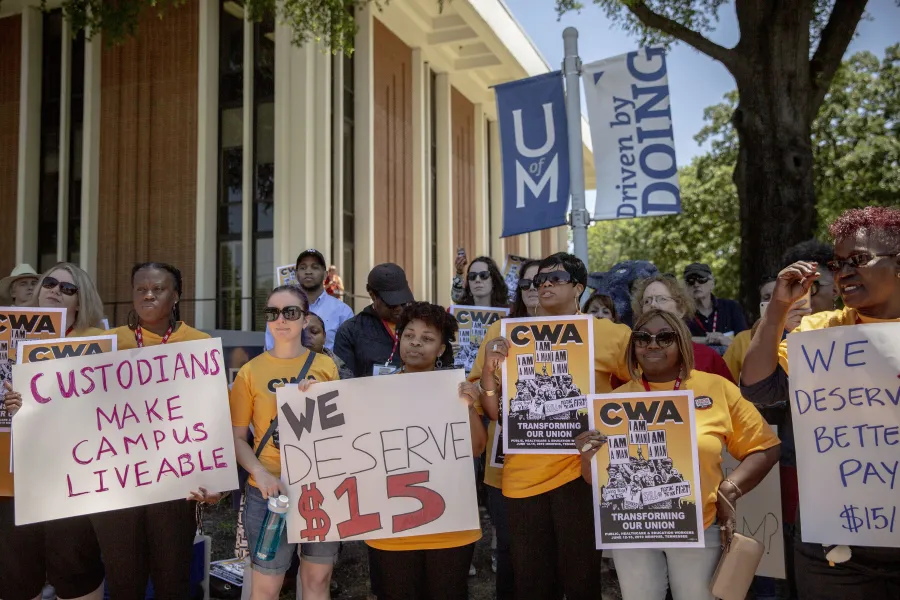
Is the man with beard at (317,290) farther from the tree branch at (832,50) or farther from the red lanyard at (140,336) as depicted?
the tree branch at (832,50)

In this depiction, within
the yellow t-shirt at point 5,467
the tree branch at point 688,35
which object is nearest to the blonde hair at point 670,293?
the yellow t-shirt at point 5,467

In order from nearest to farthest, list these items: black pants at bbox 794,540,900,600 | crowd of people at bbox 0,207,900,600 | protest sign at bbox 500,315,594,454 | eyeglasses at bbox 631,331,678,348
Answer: black pants at bbox 794,540,900,600 < crowd of people at bbox 0,207,900,600 < eyeglasses at bbox 631,331,678,348 < protest sign at bbox 500,315,594,454

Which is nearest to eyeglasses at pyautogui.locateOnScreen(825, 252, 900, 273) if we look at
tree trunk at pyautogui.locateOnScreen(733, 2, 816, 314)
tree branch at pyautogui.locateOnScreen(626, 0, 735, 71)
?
tree trunk at pyautogui.locateOnScreen(733, 2, 816, 314)

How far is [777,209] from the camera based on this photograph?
8094 millimetres

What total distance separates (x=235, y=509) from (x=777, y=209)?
6.47m

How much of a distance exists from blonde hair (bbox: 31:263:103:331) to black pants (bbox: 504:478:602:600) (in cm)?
249

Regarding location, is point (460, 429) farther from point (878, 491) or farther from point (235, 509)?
point (235, 509)

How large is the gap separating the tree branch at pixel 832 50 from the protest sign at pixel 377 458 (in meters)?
7.10

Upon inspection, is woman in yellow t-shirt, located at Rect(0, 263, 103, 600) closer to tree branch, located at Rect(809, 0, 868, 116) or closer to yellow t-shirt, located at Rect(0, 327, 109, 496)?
yellow t-shirt, located at Rect(0, 327, 109, 496)

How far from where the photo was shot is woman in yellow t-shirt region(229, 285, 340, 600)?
137 inches

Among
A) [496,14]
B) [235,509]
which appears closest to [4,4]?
[496,14]

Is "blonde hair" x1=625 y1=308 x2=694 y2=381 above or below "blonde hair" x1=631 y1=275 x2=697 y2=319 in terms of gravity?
below

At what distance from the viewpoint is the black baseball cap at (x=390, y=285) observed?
189 inches

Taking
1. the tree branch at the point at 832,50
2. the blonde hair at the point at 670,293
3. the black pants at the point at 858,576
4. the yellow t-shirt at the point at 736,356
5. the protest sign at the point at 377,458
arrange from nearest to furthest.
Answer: the black pants at the point at 858,576 < the protest sign at the point at 377,458 < the yellow t-shirt at the point at 736,356 < the blonde hair at the point at 670,293 < the tree branch at the point at 832,50
